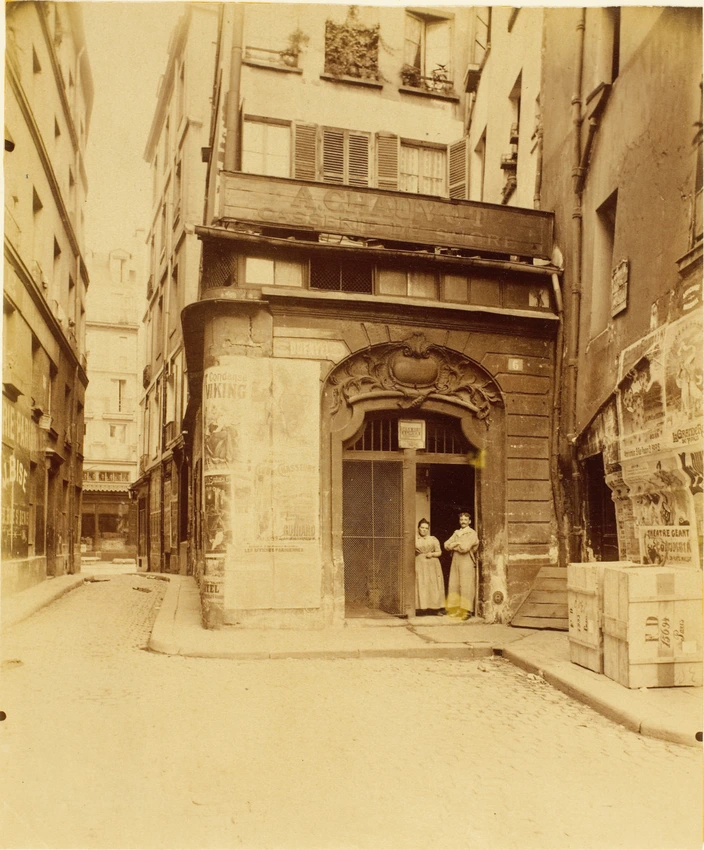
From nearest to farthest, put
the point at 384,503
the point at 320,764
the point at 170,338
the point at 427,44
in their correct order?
the point at 320,764 → the point at 384,503 → the point at 427,44 → the point at 170,338

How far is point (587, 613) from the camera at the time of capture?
7.32 meters

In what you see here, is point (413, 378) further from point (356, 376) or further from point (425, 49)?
point (425, 49)

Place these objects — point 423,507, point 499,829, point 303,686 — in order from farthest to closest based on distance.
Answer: point 423,507, point 303,686, point 499,829

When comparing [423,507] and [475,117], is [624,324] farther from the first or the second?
[475,117]

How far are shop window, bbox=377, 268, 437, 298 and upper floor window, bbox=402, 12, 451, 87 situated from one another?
3.55 m

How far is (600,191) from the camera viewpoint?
9.58m

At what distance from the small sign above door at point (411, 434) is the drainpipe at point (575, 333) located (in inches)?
81.5

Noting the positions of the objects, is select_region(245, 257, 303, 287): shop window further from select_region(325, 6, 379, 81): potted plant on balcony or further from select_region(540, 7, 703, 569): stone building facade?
select_region(540, 7, 703, 569): stone building facade

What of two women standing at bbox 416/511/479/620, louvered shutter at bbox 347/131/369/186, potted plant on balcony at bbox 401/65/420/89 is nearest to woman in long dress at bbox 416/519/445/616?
two women standing at bbox 416/511/479/620

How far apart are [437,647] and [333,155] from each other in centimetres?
821

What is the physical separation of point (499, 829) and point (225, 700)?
3.03 m

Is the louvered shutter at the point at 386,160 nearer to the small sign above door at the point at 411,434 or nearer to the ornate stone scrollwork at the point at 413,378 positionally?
the ornate stone scrollwork at the point at 413,378

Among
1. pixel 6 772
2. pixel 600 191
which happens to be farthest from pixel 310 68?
pixel 6 772

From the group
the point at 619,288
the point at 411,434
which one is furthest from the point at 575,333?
the point at 411,434
